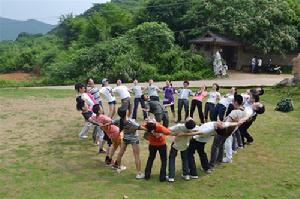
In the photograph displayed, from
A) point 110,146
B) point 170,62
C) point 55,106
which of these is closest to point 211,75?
point 170,62

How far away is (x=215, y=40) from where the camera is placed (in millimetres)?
33156

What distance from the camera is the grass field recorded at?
8.71 meters

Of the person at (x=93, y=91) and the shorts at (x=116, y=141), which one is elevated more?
the person at (x=93, y=91)

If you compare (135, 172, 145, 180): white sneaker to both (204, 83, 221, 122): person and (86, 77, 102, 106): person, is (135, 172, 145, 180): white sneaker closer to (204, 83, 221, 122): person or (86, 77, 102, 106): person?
(86, 77, 102, 106): person

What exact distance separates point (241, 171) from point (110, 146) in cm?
330

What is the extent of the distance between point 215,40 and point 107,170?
24577 millimetres

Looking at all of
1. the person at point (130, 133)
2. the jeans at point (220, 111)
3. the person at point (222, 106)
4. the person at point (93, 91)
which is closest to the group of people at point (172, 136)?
the person at point (130, 133)

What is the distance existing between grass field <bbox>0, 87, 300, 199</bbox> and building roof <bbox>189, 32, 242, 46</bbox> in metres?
18.1

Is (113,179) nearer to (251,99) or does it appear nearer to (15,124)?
(251,99)

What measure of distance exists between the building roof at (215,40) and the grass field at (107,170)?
712 inches

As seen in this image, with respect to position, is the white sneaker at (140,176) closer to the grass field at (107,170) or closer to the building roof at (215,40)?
the grass field at (107,170)

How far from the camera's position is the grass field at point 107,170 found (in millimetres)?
8711

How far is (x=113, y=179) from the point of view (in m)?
9.48

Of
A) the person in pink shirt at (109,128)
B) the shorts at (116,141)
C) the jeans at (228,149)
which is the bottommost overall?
the jeans at (228,149)
